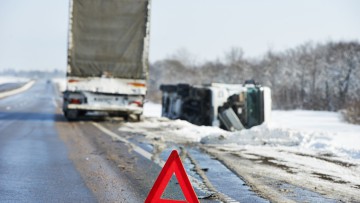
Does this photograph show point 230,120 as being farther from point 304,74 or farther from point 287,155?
point 304,74

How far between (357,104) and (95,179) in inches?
814

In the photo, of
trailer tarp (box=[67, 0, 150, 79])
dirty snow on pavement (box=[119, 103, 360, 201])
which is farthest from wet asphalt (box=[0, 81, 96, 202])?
trailer tarp (box=[67, 0, 150, 79])

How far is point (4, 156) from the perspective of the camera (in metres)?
8.32

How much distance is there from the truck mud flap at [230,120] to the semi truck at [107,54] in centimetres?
273

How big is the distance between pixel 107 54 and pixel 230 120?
14.3 feet

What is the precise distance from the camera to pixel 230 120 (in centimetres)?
1515

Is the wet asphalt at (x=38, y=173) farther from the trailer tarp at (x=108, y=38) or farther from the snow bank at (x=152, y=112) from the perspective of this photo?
the snow bank at (x=152, y=112)

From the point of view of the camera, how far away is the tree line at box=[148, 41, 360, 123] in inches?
1800

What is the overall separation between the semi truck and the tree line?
20.4 m

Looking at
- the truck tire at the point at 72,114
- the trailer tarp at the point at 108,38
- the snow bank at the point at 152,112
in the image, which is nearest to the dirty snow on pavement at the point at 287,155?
the trailer tarp at the point at 108,38

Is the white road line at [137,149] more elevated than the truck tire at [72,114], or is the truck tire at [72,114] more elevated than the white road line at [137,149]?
the truck tire at [72,114]

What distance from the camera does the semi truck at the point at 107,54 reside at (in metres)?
15.6

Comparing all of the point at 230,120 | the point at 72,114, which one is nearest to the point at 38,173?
the point at 230,120

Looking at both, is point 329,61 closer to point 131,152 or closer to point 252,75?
point 252,75
